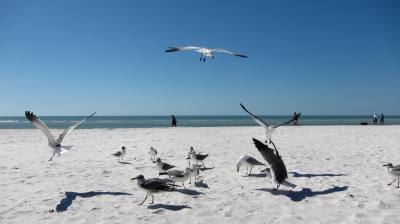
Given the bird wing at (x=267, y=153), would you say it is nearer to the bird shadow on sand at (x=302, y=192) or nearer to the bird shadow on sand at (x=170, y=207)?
the bird shadow on sand at (x=302, y=192)

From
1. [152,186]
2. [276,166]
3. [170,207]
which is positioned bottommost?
→ [170,207]

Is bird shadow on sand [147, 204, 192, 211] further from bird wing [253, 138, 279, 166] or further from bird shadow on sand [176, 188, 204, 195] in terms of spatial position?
bird wing [253, 138, 279, 166]

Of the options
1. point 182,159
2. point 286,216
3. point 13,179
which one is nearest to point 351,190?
point 286,216

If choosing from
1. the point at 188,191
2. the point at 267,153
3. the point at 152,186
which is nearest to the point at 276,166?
the point at 267,153

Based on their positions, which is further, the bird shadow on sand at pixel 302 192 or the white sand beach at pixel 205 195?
the bird shadow on sand at pixel 302 192

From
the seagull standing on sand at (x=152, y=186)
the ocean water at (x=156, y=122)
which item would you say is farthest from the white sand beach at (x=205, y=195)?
the ocean water at (x=156, y=122)

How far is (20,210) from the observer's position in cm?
423

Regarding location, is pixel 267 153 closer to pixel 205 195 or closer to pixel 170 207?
pixel 205 195

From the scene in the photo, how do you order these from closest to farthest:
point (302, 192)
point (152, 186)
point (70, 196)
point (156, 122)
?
point (152, 186) < point (70, 196) < point (302, 192) < point (156, 122)

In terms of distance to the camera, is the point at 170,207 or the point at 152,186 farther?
the point at 152,186

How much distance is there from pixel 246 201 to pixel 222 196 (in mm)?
500

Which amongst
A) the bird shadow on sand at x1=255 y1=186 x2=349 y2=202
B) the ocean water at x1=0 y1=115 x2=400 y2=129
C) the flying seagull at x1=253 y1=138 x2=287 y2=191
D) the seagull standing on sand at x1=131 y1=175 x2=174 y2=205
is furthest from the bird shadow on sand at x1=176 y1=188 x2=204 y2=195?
the ocean water at x1=0 y1=115 x2=400 y2=129

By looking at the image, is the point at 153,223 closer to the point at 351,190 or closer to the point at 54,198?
the point at 54,198

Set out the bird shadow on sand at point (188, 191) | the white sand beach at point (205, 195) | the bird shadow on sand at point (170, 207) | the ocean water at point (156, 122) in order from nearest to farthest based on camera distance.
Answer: the white sand beach at point (205, 195), the bird shadow on sand at point (170, 207), the bird shadow on sand at point (188, 191), the ocean water at point (156, 122)
